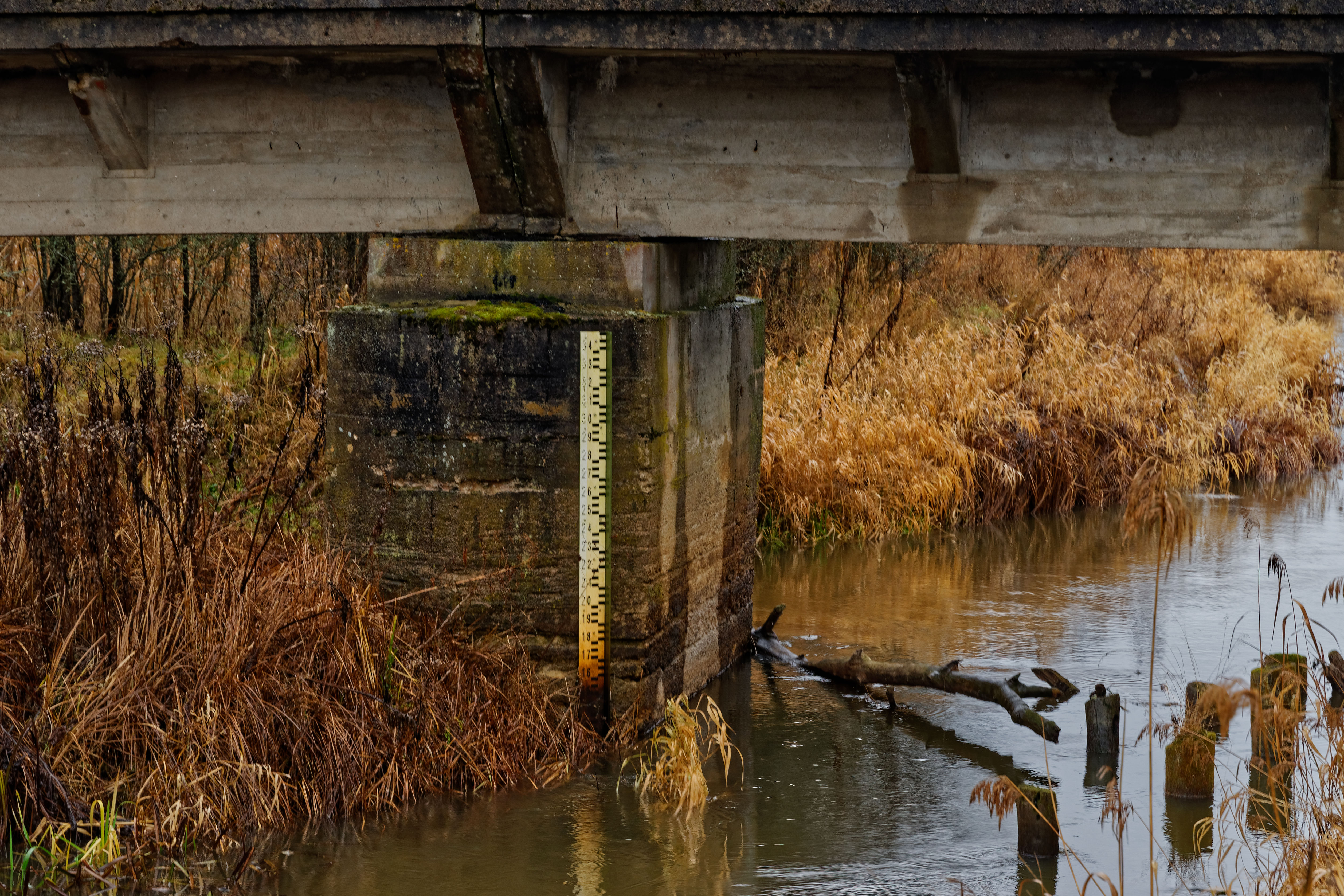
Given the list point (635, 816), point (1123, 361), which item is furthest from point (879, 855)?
point (1123, 361)

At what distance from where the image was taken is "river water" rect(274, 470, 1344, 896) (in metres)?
5.75

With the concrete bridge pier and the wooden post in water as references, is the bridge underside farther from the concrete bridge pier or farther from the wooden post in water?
the wooden post in water

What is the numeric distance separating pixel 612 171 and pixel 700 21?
102cm

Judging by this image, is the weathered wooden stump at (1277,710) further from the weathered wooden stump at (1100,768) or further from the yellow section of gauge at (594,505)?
the yellow section of gauge at (594,505)

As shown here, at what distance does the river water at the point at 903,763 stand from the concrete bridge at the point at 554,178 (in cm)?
88

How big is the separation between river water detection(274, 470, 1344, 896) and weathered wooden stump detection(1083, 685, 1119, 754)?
0.39 feet

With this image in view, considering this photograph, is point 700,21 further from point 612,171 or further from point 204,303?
point 204,303

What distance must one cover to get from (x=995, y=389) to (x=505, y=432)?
737 centimetres

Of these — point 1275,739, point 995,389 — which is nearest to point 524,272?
point 1275,739

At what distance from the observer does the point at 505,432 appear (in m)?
6.76

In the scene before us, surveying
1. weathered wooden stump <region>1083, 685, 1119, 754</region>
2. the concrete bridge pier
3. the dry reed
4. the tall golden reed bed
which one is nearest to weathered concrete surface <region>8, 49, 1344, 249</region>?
the concrete bridge pier

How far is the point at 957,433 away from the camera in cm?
1241

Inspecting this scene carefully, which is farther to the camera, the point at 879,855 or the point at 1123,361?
the point at 1123,361

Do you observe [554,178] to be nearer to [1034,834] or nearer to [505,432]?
[505,432]
